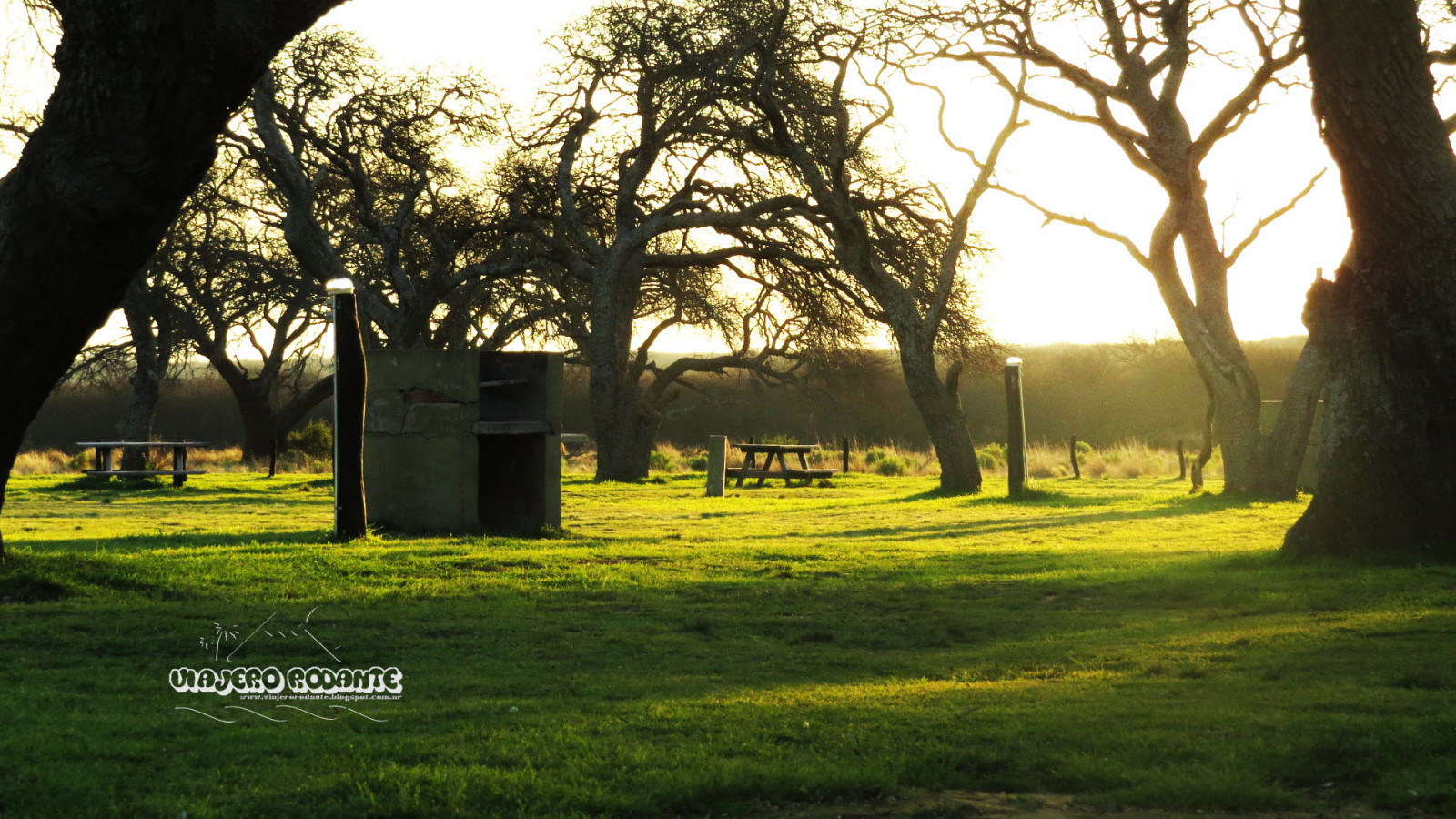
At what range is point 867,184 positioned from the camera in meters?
26.2

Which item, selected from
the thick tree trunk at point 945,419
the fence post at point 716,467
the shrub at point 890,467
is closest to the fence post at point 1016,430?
the thick tree trunk at point 945,419

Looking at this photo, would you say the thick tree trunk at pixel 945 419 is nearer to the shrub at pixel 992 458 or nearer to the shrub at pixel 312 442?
the shrub at pixel 992 458

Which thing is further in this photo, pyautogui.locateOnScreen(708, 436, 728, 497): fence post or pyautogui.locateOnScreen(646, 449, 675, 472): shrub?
pyautogui.locateOnScreen(646, 449, 675, 472): shrub

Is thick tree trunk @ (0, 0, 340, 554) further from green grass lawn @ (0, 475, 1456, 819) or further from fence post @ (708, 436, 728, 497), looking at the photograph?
fence post @ (708, 436, 728, 497)

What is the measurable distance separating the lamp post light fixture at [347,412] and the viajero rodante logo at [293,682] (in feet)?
22.3

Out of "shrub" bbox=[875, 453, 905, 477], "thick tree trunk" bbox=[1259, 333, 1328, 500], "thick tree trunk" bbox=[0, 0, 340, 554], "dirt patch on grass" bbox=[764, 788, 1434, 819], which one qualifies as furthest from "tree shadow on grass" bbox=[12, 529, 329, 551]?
"shrub" bbox=[875, 453, 905, 477]

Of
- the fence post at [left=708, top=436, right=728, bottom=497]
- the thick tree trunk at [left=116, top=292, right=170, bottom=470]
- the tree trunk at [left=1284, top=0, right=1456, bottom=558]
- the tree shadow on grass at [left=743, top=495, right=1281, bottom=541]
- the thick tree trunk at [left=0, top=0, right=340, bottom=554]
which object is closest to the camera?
the thick tree trunk at [left=0, top=0, right=340, bottom=554]

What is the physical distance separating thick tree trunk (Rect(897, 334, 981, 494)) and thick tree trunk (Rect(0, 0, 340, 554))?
16.0 m

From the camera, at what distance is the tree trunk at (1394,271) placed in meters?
10.0

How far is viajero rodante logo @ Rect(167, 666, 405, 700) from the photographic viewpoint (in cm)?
613

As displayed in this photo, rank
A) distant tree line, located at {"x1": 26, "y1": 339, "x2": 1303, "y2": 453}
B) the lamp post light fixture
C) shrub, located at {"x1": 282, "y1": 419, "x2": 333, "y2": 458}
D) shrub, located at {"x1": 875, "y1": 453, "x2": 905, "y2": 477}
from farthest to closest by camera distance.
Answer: distant tree line, located at {"x1": 26, "y1": 339, "x2": 1303, "y2": 453}, shrub, located at {"x1": 282, "y1": 419, "x2": 333, "y2": 458}, shrub, located at {"x1": 875, "y1": 453, "x2": 905, "y2": 477}, the lamp post light fixture

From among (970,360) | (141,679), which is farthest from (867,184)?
(141,679)

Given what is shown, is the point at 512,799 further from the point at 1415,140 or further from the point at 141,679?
the point at 1415,140

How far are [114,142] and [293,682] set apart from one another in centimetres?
365
